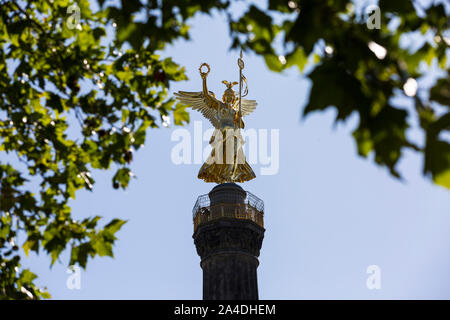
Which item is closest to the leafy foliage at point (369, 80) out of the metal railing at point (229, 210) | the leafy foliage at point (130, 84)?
the leafy foliage at point (130, 84)

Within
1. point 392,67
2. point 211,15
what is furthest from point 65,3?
point 392,67

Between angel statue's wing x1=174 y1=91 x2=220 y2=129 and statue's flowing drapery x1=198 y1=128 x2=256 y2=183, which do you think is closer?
statue's flowing drapery x1=198 y1=128 x2=256 y2=183

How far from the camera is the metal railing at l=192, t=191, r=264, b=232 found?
23734 millimetres

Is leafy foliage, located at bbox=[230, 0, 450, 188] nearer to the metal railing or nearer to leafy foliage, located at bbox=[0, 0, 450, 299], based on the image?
leafy foliage, located at bbox=[0, 0, 450, 299]

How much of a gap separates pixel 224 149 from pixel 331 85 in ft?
70.6

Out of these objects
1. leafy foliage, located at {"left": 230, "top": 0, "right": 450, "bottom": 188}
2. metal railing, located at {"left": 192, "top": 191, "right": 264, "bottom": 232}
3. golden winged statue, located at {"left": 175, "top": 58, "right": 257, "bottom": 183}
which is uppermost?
golden winged statue, located at {"left": 175, "top": 58, "right": 257, "bottom": 183}

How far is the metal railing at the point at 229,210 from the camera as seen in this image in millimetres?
23734

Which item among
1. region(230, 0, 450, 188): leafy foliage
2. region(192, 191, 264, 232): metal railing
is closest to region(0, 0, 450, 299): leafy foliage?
region(230, 0, 450, 188): leafy foliage

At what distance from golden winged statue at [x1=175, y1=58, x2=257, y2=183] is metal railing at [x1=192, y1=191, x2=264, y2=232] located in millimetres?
995

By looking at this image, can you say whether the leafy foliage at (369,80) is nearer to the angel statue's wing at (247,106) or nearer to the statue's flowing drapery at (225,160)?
the statue's flowing drapery at (225,160)

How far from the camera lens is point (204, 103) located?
83.6ft

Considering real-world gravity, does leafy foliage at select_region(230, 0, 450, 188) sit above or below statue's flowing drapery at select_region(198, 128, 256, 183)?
below

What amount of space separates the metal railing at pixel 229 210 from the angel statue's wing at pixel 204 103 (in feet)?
11.1
